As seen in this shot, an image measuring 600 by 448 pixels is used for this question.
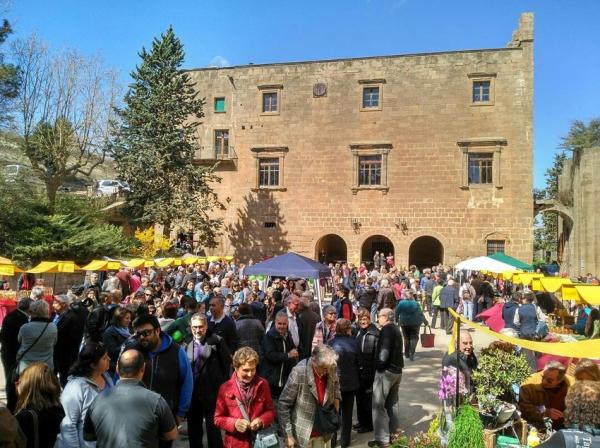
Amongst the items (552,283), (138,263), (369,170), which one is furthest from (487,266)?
(369,170)

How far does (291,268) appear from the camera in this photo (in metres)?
10.4

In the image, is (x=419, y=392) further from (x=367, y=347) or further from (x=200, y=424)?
(x=200, y=424)

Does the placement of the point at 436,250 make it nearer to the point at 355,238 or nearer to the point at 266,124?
the point at 355,238

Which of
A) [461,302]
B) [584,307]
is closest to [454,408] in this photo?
[584,307]

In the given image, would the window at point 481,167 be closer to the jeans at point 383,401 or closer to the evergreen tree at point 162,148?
Result: the evergreen tree at point 162,148

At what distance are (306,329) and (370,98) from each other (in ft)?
69.8

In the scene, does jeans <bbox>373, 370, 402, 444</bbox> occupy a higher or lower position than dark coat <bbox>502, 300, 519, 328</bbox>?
lower

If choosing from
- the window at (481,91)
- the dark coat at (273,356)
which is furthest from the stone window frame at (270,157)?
the dark coat at (273,356)

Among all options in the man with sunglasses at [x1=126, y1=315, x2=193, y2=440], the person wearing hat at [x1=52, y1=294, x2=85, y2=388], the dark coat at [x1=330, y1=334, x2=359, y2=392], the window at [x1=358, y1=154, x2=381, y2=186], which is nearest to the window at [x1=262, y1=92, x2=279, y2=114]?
the window at [x1=358, y1=154, x2=381, y2=186]

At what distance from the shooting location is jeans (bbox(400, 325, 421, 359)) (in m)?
9.90

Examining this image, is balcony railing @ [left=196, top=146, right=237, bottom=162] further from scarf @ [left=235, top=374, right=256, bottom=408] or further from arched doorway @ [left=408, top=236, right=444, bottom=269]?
scarf @ [left=235, top=374, right=256, bottom=408]

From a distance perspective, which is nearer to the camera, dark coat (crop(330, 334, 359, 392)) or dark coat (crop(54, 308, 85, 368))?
dark coat (crop(330, 334, 359, 392))

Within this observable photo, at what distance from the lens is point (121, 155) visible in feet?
84.1

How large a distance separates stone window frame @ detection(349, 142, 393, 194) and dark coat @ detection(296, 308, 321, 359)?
19.3m
